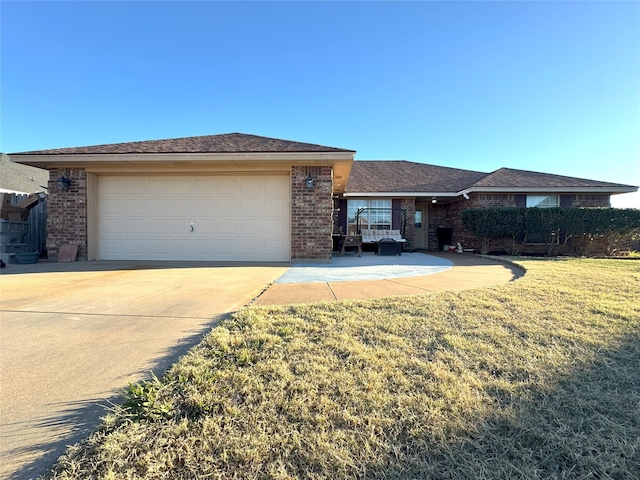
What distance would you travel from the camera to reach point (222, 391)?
182 cm

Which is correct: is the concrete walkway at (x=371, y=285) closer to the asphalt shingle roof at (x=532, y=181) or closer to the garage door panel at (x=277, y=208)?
the garage door panel at (x=277, y=208)

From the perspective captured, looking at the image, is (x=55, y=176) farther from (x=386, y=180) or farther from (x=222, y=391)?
(x=386, y=180)

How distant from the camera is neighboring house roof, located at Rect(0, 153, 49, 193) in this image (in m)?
12.9

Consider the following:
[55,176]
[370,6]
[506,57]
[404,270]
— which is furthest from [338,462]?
[506,57]

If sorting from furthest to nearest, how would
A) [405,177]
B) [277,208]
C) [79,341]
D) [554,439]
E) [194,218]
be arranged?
[405,177] → [194,218] → [277,208] → [79,341] → [554,439]

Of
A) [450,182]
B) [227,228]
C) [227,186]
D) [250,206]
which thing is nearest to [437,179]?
[450,182]

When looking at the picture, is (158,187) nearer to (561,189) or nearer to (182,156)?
(182,156)

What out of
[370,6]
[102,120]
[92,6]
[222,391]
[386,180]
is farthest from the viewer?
[386,180]

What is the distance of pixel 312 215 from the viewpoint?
7.97 m

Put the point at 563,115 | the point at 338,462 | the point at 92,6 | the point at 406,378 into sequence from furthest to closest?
the point at 563,115, the point at 92,6, the point at 406,378, the point at 338,462

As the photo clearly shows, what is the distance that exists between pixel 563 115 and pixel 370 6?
29.1 ft

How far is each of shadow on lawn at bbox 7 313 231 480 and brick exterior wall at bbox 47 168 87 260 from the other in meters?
8.33

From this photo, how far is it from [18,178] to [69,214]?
9.90 meters

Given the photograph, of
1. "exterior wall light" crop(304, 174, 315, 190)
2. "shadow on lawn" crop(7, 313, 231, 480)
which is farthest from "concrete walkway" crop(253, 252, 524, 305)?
"exterior wall light" crop(304, 174, 315, 190)
